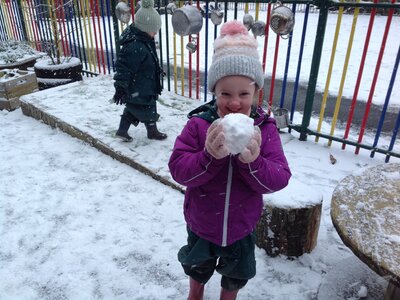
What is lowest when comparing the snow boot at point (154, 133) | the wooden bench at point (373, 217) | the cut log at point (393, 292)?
the snow boot at point (154, 133)

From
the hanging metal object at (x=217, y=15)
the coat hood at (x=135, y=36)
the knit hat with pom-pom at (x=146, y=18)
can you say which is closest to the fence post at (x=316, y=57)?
the hanging metal object at (x=217, y=15)

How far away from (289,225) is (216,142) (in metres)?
1.39

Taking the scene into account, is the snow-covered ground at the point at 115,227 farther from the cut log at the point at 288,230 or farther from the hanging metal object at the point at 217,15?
the hanging metal object at the point at 217,15

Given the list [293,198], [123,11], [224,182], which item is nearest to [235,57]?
[224,182]

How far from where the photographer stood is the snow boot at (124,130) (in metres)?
4.04

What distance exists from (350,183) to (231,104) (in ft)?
3.24

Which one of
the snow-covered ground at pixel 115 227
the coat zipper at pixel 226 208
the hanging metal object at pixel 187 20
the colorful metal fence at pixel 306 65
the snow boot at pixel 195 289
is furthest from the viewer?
the hanging metal object at pixel 187 20

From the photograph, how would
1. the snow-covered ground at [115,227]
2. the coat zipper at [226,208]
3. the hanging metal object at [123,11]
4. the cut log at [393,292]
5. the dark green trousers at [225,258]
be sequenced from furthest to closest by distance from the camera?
the hanging metal object at [123,11], the snow-covered ground at [115,227], the cut log at [393,292], the dark green trousers at [225,258], the coat zipper at [226,208]

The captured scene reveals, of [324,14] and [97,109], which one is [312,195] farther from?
[97,109]

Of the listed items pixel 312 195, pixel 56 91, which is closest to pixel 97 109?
pixel 56 91

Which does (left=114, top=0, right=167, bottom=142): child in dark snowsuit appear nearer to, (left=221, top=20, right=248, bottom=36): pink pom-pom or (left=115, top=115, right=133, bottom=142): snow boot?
A: (left=115, top=115, right=133, bottom=142): snow boot

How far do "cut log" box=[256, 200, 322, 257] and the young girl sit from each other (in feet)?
2.11

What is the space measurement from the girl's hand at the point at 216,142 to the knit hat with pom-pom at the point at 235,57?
0.98 feet

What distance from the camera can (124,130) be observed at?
13.4 feet
